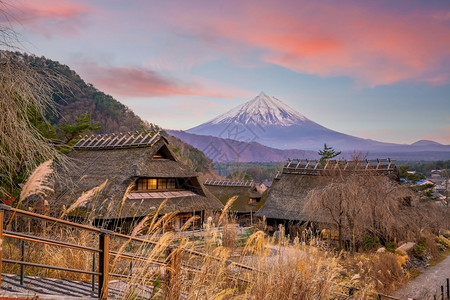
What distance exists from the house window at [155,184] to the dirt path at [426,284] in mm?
12792

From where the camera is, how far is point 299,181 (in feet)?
78.0

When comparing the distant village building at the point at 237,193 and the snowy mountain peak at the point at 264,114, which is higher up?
the snowy mountain peak at the point at 264,114

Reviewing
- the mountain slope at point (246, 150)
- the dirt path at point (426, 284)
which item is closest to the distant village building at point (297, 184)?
the dirt path at point (426, 284)

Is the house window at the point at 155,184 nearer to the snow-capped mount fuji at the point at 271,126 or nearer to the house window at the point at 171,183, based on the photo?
the house window at the point at 171,183

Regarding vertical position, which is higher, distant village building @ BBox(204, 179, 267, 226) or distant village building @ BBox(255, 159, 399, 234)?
distant village building @ BBox(255, 159, 399, 234)

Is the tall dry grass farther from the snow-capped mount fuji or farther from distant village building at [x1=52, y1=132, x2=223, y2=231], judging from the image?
the snow-capped mount fuji

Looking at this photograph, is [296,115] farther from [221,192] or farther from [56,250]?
[56,250]

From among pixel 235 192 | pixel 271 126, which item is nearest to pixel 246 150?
pixel 271 126

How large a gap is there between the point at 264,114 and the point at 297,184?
146ft

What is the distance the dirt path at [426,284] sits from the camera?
1080 cm

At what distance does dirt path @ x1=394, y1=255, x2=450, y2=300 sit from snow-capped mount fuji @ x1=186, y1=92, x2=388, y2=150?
41.0m

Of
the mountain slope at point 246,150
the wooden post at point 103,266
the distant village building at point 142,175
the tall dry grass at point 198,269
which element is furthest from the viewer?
the mountain slope at point 246,150

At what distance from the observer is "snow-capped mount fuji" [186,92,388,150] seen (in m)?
61.0

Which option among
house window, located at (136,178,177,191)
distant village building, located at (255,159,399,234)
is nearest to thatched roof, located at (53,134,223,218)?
house window, located at (136,178,177,191)
